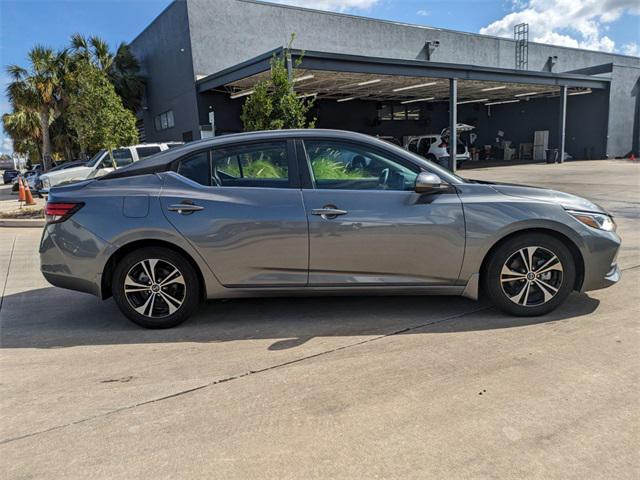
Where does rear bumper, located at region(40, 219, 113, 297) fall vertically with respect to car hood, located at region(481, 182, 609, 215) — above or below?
below

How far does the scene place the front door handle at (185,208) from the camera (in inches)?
154

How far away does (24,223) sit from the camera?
11477mm

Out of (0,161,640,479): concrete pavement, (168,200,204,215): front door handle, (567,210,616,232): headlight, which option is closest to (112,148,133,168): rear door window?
(0,161,640,479): concrete pavement

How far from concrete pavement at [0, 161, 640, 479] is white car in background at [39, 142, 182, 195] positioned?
35.7 feet

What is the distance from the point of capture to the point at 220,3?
21.0 m

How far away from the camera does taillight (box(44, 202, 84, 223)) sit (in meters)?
4.02

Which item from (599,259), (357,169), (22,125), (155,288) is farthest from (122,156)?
(22,125)

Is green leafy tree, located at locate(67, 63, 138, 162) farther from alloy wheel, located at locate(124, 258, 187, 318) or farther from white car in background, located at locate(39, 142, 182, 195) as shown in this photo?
alloy wheel, located at locate(124, 258, 187, 318)

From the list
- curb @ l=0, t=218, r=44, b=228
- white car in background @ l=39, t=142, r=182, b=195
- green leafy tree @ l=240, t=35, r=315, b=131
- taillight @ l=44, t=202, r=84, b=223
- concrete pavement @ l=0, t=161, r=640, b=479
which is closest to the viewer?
concrete pavement @ l=0, t=161, r=640, b=479

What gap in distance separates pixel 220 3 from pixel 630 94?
82.6 feet

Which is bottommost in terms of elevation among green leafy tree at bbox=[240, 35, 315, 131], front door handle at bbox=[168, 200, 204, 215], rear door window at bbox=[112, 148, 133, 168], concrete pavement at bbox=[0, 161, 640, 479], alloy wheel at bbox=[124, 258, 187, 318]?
concrete pavement at bbox=[0, 161, 640, 479]

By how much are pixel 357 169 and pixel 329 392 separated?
1.98m

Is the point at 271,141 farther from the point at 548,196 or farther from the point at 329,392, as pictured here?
the point at 548,196

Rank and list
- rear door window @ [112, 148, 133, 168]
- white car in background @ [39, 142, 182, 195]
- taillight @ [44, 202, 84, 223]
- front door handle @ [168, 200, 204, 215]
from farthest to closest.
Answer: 1. white car in background @ [39, 142, 182, 195]
2. rear door window @ [112, 148, 133, 168]
3. taillight @ [44, 202, 84, 223]
4. front door handle @ [168, 200, 204, 215]
